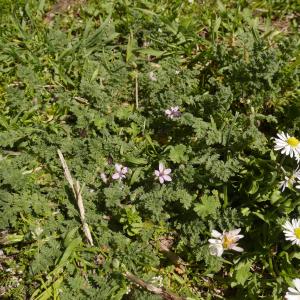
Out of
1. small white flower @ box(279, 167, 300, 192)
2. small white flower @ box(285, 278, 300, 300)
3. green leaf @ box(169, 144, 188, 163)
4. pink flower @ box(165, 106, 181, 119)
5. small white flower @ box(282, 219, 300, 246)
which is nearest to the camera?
small white flower @ box(285, 278, 300, 300)

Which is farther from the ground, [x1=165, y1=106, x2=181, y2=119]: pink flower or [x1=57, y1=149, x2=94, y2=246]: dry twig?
[x1=165, y1=106, x2=181, y2=119]: pink flower

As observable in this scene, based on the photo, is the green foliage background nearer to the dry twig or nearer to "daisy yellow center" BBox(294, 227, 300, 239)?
the dry twig

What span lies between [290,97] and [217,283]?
1.74 m

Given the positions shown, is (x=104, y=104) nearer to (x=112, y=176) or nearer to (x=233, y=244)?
(x=112, y=176)

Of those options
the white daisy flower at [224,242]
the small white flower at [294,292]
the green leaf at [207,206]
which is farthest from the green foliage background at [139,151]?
the small white flower at [294,292]

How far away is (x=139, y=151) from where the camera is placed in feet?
12.0

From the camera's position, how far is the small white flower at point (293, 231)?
3027 mm

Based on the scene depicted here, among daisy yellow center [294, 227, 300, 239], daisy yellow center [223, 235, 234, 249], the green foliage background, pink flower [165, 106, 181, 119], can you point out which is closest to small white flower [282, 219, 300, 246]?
daisy yellow center [294, 227, 300, 239]

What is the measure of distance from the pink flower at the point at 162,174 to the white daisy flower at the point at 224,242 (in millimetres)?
529

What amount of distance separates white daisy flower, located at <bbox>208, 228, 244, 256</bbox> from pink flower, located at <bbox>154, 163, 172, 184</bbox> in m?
0.53

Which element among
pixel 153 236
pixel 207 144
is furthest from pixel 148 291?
pixel 207 144

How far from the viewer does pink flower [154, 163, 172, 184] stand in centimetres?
337

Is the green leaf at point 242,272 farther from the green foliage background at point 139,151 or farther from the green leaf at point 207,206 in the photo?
the green leaf at point 207,206

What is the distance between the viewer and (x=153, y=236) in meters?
3.43
